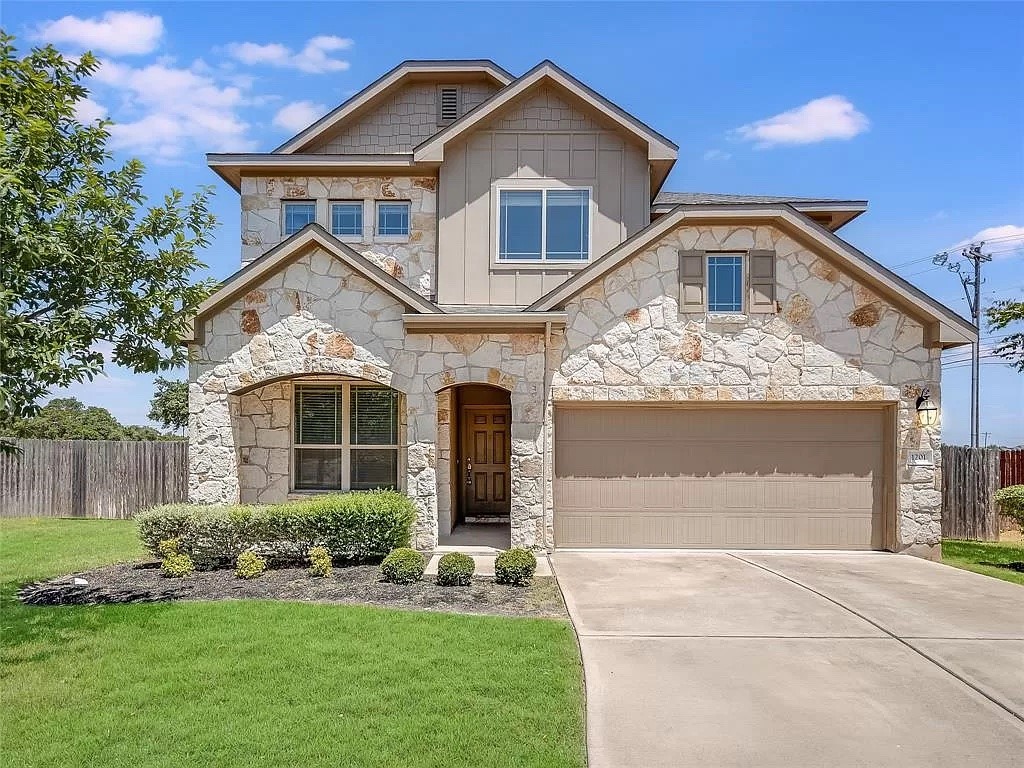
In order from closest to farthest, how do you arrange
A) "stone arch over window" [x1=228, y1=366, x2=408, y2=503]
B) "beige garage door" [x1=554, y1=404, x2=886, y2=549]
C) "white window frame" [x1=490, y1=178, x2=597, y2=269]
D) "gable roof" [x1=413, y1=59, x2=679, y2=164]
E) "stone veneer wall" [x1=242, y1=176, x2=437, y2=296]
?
"beige garage door" [x1=554, y1=404, x2=886, y2=549], "stone arch over window" [x1=228, y1=366, x2=408, y2=503], "gable roof" [x1=413, y1=59, x2=679, y2=164], "white window frame" [x1=490, y1=178, x2=597, y2=269], "stone veneer wall" [x1=242, y1=176, x2=437, y2=296]

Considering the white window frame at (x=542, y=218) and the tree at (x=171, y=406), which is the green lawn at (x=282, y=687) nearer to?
the white window frame at (x=542, y=218)

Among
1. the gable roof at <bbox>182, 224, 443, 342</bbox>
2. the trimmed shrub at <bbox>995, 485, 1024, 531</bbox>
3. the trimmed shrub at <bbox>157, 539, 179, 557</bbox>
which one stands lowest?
the trimmed shrub at <bbox>157, 539, 179, 557</bbox>

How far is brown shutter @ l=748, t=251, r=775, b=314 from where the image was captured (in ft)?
36.7

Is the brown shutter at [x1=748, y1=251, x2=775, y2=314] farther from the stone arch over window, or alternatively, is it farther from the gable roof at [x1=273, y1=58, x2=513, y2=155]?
the gable roof at [x1=273, y1=58, x2=513, y2=155]

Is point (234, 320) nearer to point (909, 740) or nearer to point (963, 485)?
point (909, 740)

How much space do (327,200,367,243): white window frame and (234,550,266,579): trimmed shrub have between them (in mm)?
6445

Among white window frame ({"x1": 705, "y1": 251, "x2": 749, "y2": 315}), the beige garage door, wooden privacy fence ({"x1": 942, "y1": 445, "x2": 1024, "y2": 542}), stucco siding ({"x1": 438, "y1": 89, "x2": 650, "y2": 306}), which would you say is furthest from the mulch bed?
wooden privacy fence ({"x1": 942, "y1": 445, "x2": 1024, "y2": 542})

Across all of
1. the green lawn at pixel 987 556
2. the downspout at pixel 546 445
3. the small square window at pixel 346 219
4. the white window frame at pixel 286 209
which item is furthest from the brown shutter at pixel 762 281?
the white window frame at pixel 286 209

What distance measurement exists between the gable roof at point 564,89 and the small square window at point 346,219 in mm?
1859

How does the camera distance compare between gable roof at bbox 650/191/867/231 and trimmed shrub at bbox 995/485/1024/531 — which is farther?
gable roof at bbox 650/191/867/231

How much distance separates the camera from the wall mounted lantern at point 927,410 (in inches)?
436

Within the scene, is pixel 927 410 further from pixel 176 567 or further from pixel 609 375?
pixel 176 567

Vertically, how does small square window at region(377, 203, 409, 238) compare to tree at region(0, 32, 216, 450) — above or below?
above

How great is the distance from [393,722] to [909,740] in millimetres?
3442
